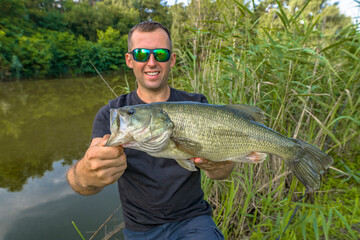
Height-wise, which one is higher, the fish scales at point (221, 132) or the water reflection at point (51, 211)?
the fish scales at point (221, 132)

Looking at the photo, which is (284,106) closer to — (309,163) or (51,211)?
(309,163)

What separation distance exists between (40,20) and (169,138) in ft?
110

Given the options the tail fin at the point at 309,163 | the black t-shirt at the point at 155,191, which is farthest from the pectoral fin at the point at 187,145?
the tail fin at the point at 309,163

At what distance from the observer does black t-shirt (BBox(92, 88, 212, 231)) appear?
1.69m

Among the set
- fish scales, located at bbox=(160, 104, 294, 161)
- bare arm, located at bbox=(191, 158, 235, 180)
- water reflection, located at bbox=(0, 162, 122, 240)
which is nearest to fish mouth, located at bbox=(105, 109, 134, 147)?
fish scales, located at bbox=(160, 104, 294, 161)

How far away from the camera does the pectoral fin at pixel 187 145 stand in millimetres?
1339

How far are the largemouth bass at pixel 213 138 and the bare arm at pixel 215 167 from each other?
7cm

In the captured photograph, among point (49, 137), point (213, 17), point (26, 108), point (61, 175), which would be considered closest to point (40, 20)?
point (26, 108)

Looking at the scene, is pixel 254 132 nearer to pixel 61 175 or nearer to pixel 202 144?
pixel 202 144

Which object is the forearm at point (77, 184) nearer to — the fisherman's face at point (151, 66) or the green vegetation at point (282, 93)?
the fisherman's face at point (151, 66)

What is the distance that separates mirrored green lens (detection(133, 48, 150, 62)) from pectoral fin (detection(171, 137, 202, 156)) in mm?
965

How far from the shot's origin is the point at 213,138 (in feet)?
4.51

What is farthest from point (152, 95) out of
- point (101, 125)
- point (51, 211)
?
point (51, 211)

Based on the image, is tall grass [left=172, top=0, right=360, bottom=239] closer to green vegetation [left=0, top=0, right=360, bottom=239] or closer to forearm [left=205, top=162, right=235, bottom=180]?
green vegetation [left=0, top=0, right=360, bottom=239]
